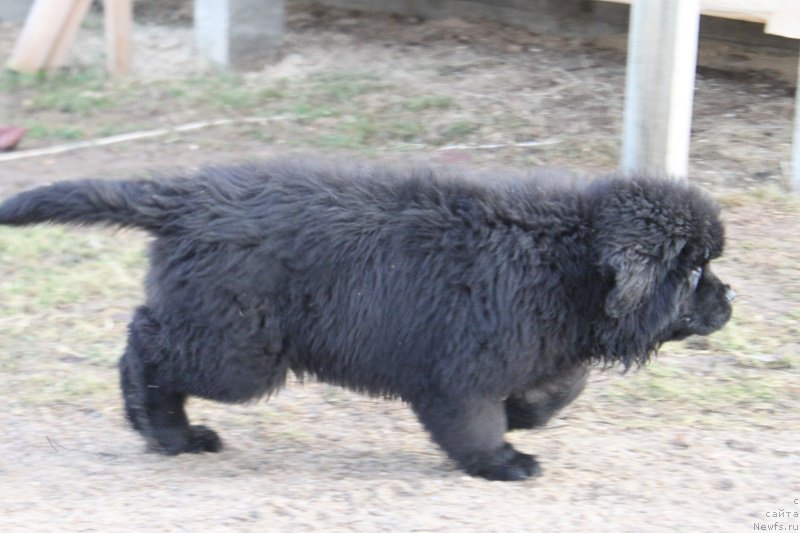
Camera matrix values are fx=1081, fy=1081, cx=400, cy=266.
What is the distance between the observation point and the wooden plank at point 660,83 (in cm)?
613

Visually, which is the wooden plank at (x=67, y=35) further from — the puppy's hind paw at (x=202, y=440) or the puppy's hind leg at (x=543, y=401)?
the puppy's hind leg at (x=543, y=401)

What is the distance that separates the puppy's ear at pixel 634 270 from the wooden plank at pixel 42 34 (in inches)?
328

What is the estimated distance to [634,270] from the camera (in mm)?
4121

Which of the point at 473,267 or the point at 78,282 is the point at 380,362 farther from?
the point at 78,282

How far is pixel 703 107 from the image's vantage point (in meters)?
9.09

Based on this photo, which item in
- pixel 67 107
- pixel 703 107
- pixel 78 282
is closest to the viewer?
pixel 78 282

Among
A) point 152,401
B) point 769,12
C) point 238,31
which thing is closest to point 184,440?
point 152,401

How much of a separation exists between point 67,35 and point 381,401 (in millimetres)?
7183

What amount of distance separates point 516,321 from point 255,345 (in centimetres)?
104

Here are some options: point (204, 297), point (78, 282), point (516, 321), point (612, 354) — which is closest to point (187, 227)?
point (204, 297)

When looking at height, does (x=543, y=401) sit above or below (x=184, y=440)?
above

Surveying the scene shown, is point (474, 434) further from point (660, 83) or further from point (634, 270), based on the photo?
point (660, 83)

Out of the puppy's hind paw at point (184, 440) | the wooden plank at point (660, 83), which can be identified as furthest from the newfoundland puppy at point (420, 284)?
the wooden plank at point (660, 83)

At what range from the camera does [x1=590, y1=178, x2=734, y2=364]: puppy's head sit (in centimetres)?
416
